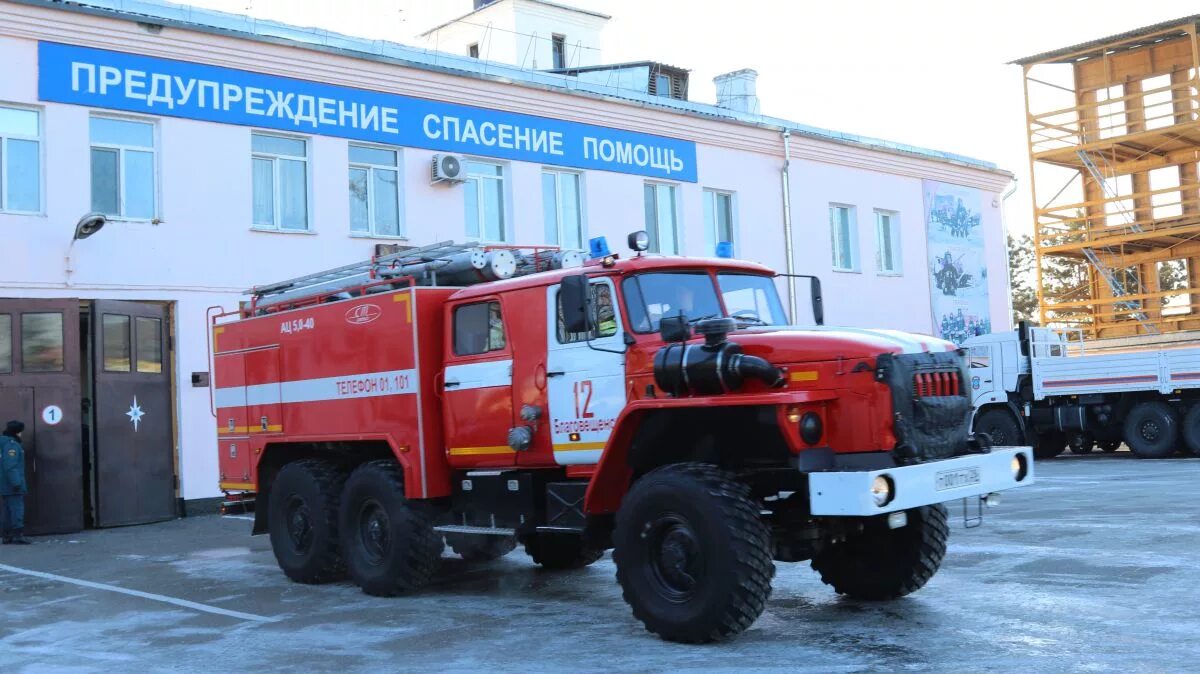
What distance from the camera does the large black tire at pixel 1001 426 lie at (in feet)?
78.8

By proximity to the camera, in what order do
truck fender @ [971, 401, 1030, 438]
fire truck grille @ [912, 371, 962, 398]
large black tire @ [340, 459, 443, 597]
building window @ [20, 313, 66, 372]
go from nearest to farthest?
fire truck grille @ [912, 371, 962, 398]
large black tire @ [340, 459, 443, 597]
building window @ [20, 313, 66, 372]
truck fender @ [971, 401, 1030, 438]

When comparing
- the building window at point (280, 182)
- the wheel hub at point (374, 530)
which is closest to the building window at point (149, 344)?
the building window at point (280, 182)

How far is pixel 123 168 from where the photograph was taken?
1750cm

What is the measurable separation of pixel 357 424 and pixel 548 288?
2.52 meters

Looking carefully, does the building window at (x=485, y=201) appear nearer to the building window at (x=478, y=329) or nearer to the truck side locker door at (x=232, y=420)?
the truck side locker door at (x=232, y=420)

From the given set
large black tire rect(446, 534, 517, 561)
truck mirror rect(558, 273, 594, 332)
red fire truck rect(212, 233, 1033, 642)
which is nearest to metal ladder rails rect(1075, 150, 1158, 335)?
red fire truck rect(212, 233, 1033, 642)

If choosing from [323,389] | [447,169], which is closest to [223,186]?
[447,169]

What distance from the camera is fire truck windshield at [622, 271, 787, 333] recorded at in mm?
8633

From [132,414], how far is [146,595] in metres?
7.29

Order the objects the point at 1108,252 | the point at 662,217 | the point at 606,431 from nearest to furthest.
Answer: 1. the point at 606,431
2. the point at 662,217
3. the point at 1108,252

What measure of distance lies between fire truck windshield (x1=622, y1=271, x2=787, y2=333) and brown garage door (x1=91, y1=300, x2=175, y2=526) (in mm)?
10924

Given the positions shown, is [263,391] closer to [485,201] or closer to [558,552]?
[558,552]

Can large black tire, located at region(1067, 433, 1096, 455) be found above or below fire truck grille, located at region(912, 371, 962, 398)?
below

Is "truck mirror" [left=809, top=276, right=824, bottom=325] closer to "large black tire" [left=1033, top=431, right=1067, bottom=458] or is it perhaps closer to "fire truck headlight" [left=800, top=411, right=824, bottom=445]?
"fire truck headlight" [left=800, top=411, right=824, bottom=445]
